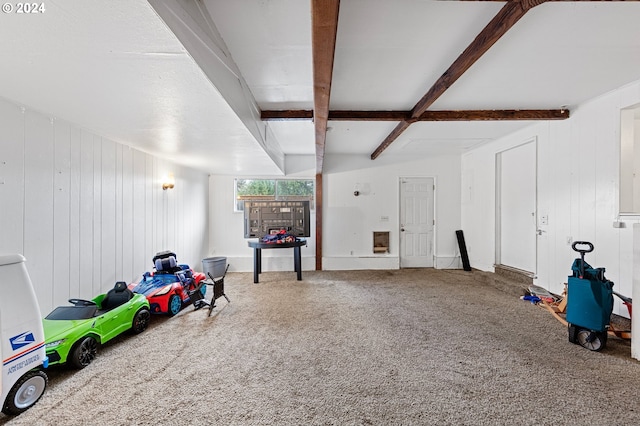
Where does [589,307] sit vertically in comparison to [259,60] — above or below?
below

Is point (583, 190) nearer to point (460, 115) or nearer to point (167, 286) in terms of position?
point (460, 115)

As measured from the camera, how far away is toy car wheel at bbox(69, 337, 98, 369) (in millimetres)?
2154

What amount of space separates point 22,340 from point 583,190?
17.8 feet

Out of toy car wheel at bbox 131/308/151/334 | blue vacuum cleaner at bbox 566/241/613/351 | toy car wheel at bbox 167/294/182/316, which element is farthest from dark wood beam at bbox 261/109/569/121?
toy car wheel at bbox 131/308/151/334

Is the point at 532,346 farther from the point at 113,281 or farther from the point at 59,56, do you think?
the point at 113,281

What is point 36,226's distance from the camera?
2285 mm

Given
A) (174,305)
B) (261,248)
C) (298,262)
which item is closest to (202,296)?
(174,305)

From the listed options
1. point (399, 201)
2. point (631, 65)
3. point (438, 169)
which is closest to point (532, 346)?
point (631, 65)

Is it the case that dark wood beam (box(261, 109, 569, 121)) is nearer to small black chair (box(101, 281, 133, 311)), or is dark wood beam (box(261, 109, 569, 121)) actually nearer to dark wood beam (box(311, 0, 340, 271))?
dark wood beam (box(311, 0, 340, 271))

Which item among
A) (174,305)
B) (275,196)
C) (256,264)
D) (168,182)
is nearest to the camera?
(174,305)

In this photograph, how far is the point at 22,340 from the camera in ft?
5.60

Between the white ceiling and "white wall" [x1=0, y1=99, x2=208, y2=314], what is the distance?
0.75 ft

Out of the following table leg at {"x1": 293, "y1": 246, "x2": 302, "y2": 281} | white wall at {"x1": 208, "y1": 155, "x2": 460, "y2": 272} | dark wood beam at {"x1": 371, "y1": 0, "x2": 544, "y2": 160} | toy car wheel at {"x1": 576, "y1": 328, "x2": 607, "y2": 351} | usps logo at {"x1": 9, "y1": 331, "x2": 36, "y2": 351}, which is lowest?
toy car wheel at {"x1": 576, "y1": 328, "x2": 607, "y2": 351}

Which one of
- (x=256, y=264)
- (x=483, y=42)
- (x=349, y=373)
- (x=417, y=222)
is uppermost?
(x=483, y=42)
